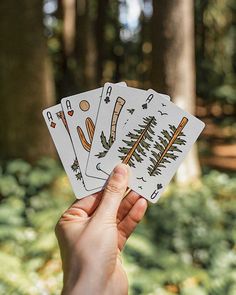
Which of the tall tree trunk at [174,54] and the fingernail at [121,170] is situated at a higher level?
the fingernail at [121,170]

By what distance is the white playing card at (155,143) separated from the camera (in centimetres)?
239

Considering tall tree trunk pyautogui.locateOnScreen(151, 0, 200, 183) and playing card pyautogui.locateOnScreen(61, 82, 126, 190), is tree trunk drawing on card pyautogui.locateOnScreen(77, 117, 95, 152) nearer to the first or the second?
playing card pyautogui.locateOnScreen(61, 82, 126, 190)

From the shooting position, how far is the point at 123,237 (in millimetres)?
2508

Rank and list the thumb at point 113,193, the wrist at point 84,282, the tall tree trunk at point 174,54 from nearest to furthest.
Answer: the wrist at point 84,282
the thumb at point 113,193
the tall tree trunk at point 174,54

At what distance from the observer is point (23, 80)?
7719 millimetres

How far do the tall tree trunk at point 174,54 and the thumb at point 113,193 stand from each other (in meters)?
5.81

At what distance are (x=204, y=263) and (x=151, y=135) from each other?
315cm

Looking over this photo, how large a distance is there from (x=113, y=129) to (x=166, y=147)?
24cm

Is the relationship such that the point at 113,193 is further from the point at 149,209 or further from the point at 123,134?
the point at 149,209

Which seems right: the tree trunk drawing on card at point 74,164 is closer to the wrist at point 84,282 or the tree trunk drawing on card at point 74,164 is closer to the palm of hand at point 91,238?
the palm of hand at point 91,238

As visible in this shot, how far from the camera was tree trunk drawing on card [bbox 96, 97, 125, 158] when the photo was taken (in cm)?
237

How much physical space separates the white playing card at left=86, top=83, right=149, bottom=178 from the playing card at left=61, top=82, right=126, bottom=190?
25 millimetres

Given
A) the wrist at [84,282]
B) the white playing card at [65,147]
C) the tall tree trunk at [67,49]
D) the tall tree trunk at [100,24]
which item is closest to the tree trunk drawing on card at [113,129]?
the white playing card at [65,147]

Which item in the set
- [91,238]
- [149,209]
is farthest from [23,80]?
[91,238]
